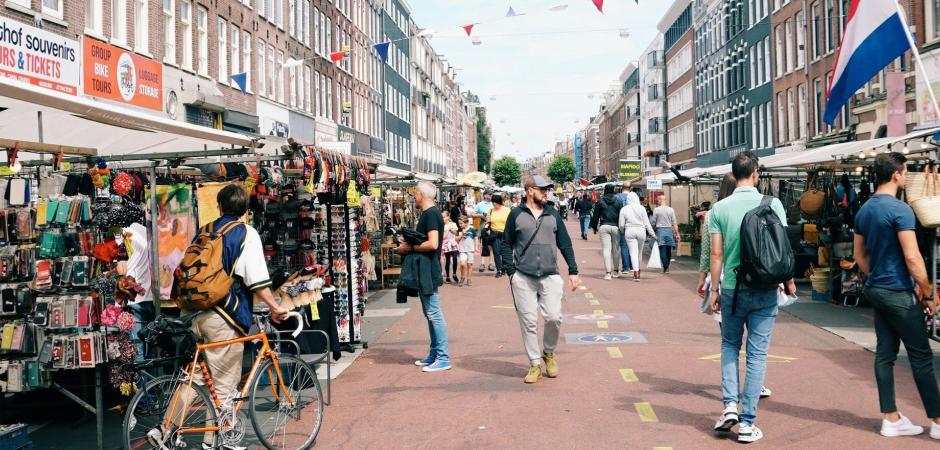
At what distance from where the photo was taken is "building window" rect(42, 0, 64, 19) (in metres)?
18.2

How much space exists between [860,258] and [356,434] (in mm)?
3764

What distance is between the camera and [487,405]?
7621mm

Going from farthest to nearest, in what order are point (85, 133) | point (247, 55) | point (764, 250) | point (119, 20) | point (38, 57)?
point (247, 55) < point (119, 20) < point (38, 57) < point (85, 133) < point (764, 250)

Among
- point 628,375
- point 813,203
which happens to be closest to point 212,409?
point 628,375

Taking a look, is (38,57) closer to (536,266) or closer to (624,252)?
(624,252)

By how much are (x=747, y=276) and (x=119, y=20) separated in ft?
62.8

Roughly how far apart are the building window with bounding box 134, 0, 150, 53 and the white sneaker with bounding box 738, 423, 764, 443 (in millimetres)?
19826

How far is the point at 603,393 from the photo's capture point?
25.9 ft

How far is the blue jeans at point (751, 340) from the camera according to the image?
626cm

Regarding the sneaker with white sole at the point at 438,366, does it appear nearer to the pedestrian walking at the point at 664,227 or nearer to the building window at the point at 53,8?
the pedestrian walking at the point at 664,227

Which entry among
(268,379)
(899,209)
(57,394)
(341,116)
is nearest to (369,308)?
(57,394)

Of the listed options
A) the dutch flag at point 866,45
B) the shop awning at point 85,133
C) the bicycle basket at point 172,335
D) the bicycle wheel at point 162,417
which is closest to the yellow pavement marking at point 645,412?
the bicycle wheel at point 162,417

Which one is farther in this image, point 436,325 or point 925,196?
point 436,325

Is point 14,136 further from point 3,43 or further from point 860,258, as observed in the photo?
point 860,258
